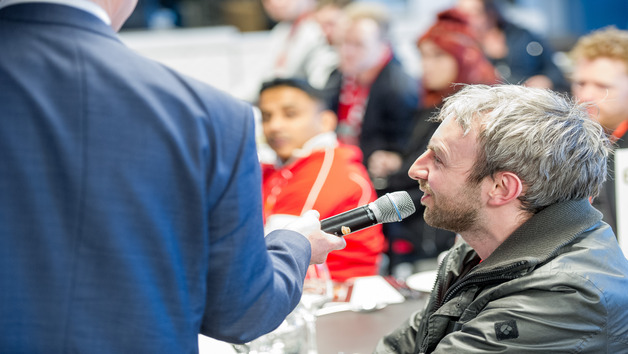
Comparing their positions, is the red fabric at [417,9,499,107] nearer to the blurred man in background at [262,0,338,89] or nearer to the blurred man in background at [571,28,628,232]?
the blurred man in background at [571,28,628,232]

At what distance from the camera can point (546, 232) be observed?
4.86ft

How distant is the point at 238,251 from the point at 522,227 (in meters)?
0.75

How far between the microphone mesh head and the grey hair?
17cm

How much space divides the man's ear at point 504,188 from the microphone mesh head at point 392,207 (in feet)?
0.64

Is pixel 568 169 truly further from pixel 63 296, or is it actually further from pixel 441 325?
pixel 63 296

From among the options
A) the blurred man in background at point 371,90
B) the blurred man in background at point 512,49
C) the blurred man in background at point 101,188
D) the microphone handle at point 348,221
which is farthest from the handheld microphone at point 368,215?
the blurred man in background at point 512,49

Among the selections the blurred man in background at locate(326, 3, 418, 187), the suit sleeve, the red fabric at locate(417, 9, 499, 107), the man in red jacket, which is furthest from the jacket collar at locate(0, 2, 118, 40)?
the blurred man in background at locate(326, 3, 418, 187)

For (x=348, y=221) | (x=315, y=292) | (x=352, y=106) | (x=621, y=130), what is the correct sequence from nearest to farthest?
1. (x=348, y=221)
2. (x=315, y=292)
3. (x=621, y=130)
4. (x=352, y=106)

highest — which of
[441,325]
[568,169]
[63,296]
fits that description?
[568,169]

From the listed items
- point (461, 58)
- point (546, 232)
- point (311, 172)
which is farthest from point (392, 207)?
point (461, 58)

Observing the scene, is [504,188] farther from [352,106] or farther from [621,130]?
[352,106]

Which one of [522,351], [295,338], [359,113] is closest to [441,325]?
[522,351]

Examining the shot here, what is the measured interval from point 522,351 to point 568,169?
41 cm

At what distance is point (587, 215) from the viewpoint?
4.92 feet
